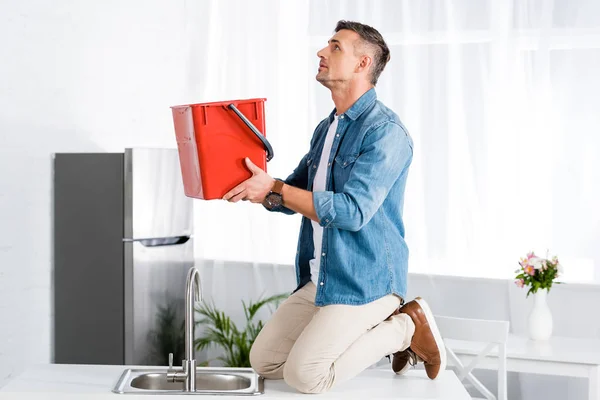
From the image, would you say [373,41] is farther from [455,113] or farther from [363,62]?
[455,113]

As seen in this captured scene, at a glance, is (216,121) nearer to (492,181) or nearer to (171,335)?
(171,335)

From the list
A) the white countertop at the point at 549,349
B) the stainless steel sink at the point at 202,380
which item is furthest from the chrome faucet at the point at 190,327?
the white countertop at the point at 549,349

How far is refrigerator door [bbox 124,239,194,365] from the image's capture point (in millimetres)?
3994

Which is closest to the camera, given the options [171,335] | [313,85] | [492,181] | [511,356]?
[511,356]

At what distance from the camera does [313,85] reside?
4.92 meters

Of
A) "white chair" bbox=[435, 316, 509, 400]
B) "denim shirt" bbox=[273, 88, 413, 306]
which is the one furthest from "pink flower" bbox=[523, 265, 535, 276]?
"denim shirt" bbox=[273, 88, 413, 306]

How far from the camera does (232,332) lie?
190 inches

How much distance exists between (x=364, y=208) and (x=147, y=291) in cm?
163

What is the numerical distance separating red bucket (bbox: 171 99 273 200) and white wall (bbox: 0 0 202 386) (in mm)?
1337

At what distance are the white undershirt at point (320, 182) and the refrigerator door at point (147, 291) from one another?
3.93 ft

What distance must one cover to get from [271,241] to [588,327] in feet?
5.93

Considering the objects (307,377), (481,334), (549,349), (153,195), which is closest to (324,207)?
(307,377)

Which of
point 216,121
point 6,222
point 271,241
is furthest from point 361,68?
point 271,241

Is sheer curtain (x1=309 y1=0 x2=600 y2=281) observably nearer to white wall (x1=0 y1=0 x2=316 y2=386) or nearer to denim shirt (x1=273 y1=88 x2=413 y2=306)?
white wall (x1=0 y1=0 x2=316 y2=386)
